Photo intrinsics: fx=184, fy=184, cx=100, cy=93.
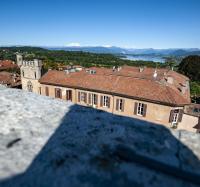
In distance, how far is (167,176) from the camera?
1.43 m

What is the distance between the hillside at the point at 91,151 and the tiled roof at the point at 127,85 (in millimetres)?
17032

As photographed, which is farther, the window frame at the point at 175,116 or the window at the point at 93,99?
the window at the point at 93,99

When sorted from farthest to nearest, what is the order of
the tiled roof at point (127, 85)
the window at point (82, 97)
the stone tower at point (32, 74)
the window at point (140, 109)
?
the stone tower at point (32, 74)
the window at point (82, 97)
the window at point (140, 109)
the tiled roof at point (127, 85)

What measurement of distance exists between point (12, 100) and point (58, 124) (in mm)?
1187

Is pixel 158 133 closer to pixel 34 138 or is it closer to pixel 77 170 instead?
pixel 77 170

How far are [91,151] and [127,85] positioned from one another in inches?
779

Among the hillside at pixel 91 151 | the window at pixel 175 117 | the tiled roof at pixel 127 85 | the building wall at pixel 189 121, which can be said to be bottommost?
the building wall at pixel 189 121

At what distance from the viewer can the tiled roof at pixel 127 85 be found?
1878 cm

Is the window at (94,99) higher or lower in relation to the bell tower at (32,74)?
lower

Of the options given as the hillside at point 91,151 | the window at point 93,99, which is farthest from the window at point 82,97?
the hillside at point 91,151

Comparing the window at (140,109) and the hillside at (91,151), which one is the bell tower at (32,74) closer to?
the window at (140,109)

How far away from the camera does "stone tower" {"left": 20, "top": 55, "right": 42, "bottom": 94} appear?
85.2 feet

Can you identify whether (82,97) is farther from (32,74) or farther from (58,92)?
(32,74)

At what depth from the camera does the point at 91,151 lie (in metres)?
1.73
